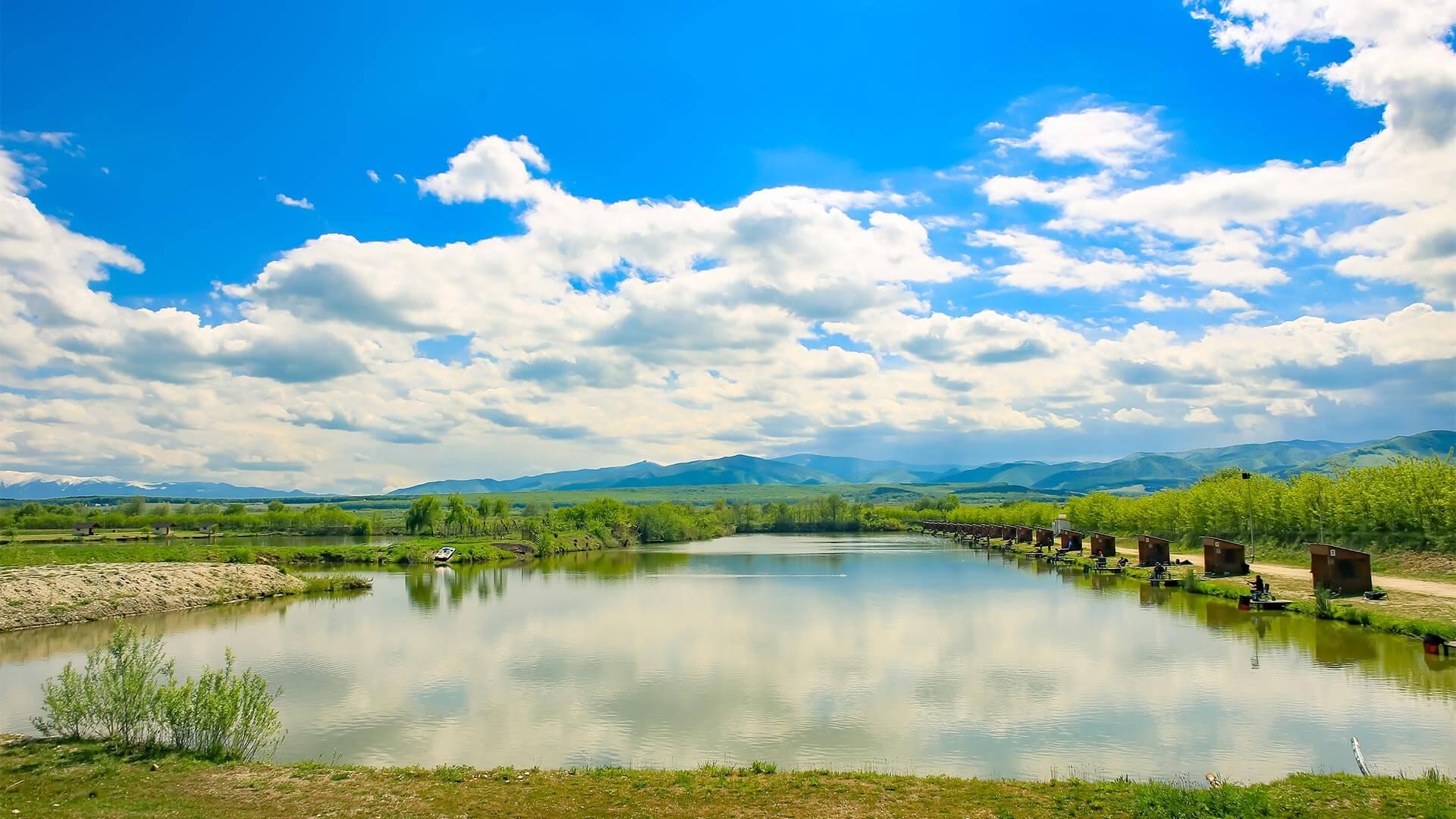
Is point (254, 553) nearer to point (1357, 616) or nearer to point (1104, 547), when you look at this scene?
point (1357, 616)

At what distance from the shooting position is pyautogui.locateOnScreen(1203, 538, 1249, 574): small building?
45.2 m

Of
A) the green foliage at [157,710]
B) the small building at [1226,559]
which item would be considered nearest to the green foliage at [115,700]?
the green foliage at [157,710]

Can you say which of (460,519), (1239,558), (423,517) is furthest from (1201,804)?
(423,517)

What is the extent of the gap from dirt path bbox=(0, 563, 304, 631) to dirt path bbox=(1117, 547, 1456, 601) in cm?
5105

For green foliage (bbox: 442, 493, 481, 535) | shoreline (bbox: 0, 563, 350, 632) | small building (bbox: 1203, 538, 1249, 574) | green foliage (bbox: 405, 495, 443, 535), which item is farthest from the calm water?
green foliage (bbox: 405, 495, 443, 535)

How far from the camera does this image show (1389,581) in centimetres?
3769

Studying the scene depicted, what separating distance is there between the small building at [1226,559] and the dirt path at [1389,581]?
77cm

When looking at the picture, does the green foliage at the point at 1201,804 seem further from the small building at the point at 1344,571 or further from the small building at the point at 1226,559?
the small building at the point at 1226,559

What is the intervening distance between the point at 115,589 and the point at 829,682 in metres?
31.2

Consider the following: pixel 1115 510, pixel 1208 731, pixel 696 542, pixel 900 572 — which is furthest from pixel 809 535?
pixel 1208 731

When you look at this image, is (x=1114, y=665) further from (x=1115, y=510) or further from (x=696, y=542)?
(x=696, y=542)

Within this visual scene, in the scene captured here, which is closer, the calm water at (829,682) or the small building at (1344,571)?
the calm water at (829,682)

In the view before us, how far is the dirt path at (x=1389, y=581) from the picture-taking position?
33156 millimetres

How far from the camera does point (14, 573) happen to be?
33531 mm
